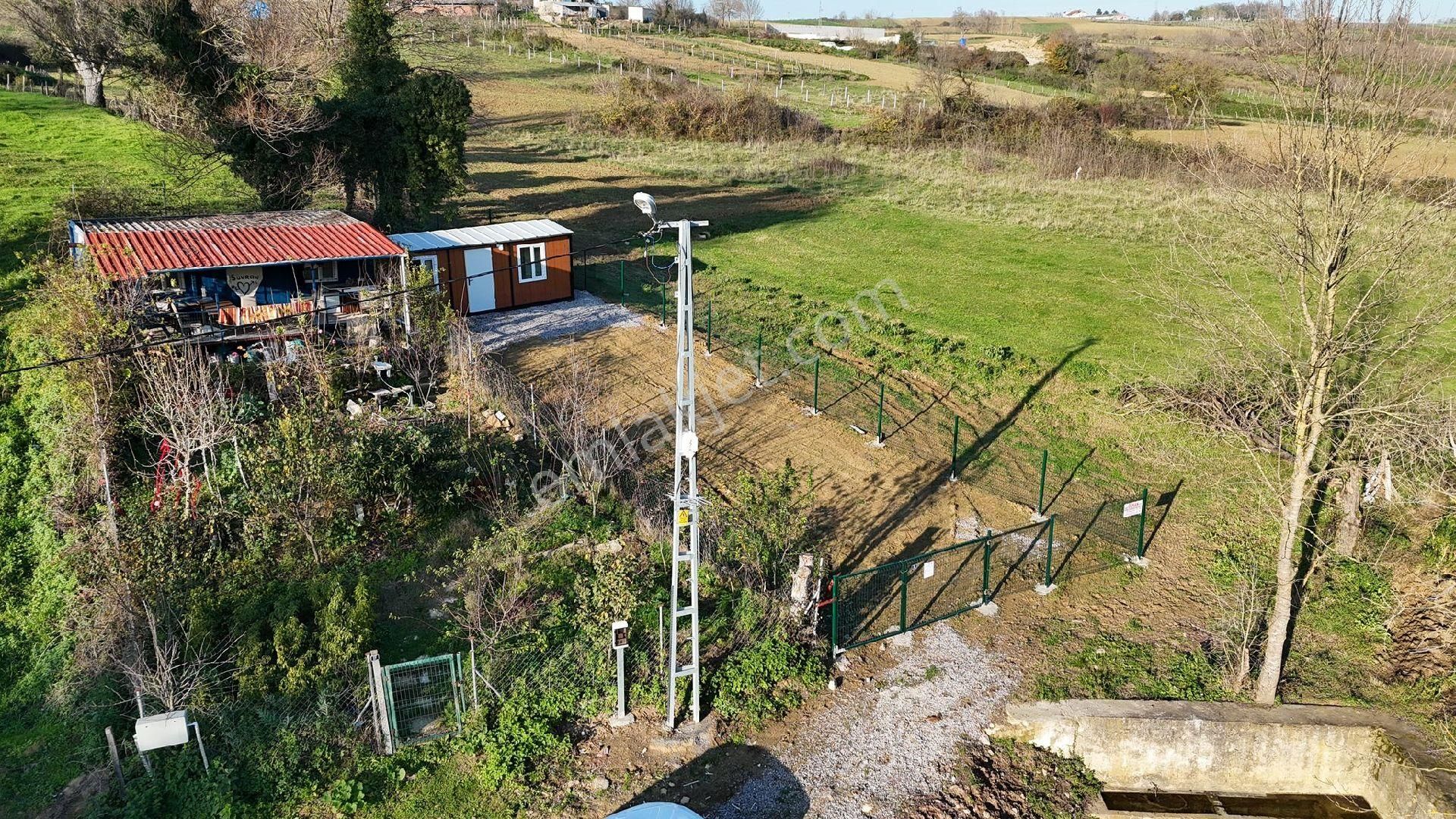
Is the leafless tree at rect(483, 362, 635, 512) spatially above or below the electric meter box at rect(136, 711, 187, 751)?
above

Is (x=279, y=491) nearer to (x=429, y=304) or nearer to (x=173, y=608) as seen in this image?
(x=173, y=608)

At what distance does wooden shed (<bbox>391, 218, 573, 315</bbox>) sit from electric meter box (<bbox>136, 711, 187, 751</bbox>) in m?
14.0

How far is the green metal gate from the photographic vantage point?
→ 11.0 m

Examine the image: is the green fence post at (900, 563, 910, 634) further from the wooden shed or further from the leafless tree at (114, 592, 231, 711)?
the wooden shed

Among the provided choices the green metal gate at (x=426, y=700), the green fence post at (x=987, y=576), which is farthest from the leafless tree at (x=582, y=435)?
the green fence post at (x=987, y=576)

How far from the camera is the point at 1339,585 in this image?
563 inches

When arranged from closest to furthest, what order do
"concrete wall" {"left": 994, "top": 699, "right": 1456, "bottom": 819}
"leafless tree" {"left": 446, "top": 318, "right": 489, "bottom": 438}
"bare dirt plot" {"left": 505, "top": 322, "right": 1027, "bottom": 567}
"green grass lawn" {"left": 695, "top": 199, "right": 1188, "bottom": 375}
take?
1. "concrete wall" {"left": 994, "top": 699, "right": 1456, "bottom": 819}
2. "bare dirt plot" {"left": 505, "top": 322, "right": 1027, "bottom": 567}
3. "leafless tree" {"left": 446, "top": 318, "right": 489, "bottom": 438}
4. "green grass lawn" {"left": 695, "top": 199, "right": 1188, "bottom": 375}

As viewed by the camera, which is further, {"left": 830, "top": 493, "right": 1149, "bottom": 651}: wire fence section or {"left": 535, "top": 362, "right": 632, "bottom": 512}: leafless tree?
{"left": 535, "top": 362, "right": 632, "bottom": 512}: leafless tree

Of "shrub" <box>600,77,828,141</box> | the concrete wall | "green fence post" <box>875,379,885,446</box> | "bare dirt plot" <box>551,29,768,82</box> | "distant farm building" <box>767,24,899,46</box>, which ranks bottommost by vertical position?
the concrete wall

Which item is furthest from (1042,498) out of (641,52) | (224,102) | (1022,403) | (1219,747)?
(641,52)

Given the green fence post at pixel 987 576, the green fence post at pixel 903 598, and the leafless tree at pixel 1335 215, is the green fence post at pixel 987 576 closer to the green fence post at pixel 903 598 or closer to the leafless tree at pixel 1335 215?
the green fence post at pixel 903 598

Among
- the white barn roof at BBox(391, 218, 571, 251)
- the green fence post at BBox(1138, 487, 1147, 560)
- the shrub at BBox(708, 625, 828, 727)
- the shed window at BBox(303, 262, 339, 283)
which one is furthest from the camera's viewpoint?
the white barn roof at BBox(391, 218, 571, 251)

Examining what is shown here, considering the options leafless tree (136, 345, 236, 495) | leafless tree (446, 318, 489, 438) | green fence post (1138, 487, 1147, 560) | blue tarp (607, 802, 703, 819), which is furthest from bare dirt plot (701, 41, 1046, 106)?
blue tarp (607, 802, 703, 819)

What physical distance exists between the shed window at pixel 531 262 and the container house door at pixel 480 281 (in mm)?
705
